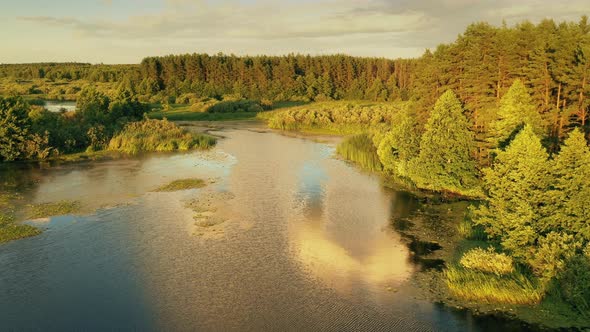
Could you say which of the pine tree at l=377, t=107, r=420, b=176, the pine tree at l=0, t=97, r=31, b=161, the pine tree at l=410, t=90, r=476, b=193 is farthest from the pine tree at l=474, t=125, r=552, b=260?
the pine tree at l=0, t=97, r=31, b=161

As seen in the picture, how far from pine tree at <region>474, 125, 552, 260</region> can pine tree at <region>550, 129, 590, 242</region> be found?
57 cm

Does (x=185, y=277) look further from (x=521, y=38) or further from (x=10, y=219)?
(x=521, y=38)

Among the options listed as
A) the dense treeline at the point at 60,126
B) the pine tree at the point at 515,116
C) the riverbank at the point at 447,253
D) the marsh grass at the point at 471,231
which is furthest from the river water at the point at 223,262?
the dense treeline at the point at 60,126

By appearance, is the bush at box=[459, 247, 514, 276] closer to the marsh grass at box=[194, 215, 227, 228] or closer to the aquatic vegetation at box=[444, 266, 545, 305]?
the aquatic vegetation at box=[444, 266, 545, 305]

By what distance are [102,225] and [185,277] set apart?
34.3ft

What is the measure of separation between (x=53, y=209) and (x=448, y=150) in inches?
1160

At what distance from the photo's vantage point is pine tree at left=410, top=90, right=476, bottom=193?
37.8m

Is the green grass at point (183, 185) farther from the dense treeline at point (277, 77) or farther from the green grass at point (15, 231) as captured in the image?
the dense treeline at point (277, 77)

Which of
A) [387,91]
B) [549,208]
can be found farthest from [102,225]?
[387,91]

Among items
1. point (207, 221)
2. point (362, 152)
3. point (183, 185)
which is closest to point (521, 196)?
point (207, 221)

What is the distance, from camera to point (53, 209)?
1366 inches

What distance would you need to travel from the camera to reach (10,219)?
3225 cm

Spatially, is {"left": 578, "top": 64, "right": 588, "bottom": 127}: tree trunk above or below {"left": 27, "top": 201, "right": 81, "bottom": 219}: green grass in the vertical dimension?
above

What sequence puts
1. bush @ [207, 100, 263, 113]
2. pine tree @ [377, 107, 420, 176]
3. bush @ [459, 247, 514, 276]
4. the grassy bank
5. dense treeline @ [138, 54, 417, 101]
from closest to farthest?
bush @ [459, 247, 514, 276] → pine tree @ [377, 107, 420, 176] → the grassy bank → bush @ [207, 100, 263, 113] → dense treeline @ [138, 54, 417, 101]
